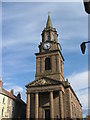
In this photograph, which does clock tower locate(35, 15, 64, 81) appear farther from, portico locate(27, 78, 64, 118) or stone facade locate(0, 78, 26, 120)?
stone facade locate(0, 78, 26, 120)

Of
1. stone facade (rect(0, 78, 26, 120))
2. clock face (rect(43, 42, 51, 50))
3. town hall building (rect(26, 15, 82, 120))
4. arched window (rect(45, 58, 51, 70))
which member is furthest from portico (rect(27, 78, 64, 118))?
clock face (rect(43, 42, 51, 50))

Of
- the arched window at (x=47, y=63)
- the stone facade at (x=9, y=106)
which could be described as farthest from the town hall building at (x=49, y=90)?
the stone facade at (x=9, y=106)

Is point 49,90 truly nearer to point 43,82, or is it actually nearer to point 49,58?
point 43,82

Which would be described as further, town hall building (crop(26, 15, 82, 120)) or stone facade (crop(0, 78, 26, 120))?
stone facade (crop(0, 78, 26, 120))

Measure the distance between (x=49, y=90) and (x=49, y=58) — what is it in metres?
10.1

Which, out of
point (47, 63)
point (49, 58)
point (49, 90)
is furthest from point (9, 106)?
point (49, 58)

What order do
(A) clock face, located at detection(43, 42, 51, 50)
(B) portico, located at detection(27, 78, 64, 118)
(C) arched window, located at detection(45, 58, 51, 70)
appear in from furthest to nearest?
1. (A) clock face, located at detection(43, 42, 51, 50)
2. (C) arched window, located at detection(45, 58, 51, 70)
3. (B) portico, located at detection(27, 78, 64, 118)

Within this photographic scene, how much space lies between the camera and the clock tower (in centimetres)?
3966

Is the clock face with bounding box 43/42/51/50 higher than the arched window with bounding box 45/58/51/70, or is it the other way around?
the clock face with bounding box 43/42/51/50

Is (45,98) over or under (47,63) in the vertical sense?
under

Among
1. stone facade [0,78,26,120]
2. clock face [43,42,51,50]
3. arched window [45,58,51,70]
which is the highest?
clock face [43,42,51,50]

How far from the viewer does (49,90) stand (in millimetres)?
34844

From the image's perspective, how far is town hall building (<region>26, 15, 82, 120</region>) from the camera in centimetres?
3414

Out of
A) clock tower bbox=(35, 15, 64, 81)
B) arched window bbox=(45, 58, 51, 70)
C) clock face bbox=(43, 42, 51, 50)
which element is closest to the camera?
clock tower bbox=(35, 15, 64, 81)
